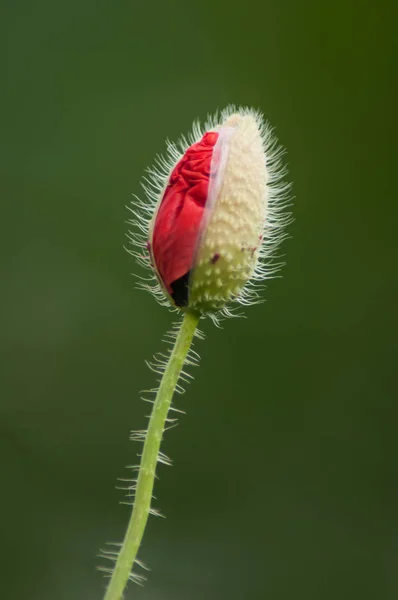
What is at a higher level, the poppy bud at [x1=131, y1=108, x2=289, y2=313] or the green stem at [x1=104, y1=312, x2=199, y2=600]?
the poppy bud at [x1=131, y1=108, x2=289, y2=313]

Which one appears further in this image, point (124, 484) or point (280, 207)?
point (124, 484)

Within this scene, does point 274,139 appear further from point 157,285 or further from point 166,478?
point 166,478

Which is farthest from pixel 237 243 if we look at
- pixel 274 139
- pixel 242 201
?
pixel 274 139

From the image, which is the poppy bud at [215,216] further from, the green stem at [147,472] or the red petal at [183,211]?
the green stem at [147,472]

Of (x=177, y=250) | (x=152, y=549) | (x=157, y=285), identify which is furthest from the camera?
(x=152, y=549)

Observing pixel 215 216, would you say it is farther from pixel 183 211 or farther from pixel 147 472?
pixel 147 472

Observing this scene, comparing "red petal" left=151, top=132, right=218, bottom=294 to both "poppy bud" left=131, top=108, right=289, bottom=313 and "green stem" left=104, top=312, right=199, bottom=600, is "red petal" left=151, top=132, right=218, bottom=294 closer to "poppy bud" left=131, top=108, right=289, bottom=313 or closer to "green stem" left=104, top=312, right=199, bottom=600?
"poppy bud" left=131, top=108, right=289, bottom=313

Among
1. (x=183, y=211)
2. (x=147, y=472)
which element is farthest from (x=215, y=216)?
(x=147, y=472)

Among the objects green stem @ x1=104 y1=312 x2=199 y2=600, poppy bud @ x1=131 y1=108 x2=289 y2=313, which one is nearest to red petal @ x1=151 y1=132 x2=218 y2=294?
poppy bud @ x1=131 y1=108 x2=289 y2=313
